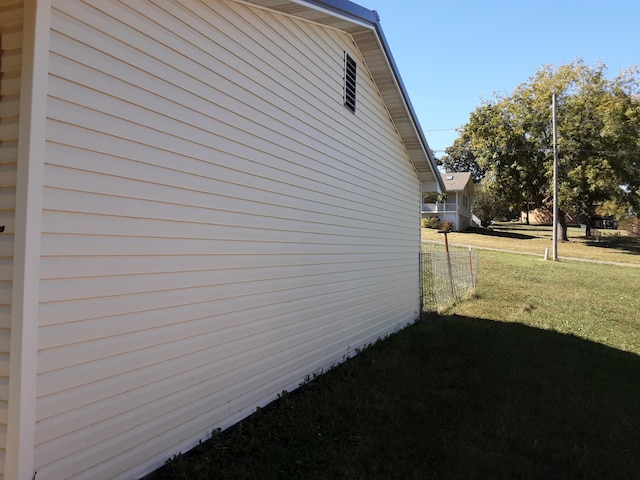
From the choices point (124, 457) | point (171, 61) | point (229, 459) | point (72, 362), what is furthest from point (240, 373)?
point (171, 61)

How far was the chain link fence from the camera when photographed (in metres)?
10.8

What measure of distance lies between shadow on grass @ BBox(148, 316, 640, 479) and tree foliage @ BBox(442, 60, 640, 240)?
26155mm

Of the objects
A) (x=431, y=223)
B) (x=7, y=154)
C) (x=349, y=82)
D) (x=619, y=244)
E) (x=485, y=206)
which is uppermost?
(x=485, y=206)

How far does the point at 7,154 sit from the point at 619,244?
38846 millimetres

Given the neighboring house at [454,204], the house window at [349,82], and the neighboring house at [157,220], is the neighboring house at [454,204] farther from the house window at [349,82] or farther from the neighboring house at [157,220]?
the neighboring house at [157,220]

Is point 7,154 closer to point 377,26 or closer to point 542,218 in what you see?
point 377,26

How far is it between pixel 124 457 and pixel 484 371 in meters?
4.62

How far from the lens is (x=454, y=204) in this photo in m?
38.1

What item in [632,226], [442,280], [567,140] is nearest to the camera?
[442,280]

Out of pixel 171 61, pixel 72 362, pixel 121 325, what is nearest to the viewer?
pixel 72 362

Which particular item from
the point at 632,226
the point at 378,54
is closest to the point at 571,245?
the point at 632,226

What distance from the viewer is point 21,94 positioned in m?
2.38

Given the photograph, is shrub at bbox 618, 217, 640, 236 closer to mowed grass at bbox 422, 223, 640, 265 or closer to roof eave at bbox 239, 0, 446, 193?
mowed grass at bbox 422, 223, 640, 265

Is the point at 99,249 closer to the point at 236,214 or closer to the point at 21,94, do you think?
the point at 21,94
